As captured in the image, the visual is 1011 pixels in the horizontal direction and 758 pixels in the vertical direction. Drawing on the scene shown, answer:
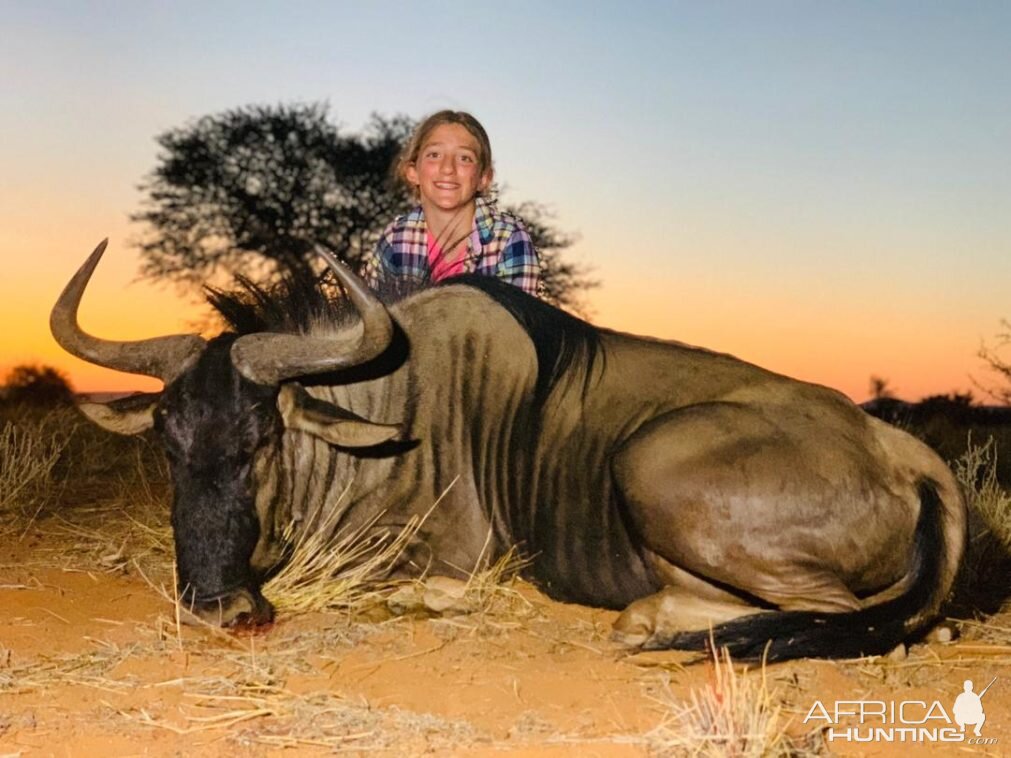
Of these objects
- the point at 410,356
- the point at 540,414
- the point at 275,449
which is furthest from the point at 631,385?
the point at 275,449

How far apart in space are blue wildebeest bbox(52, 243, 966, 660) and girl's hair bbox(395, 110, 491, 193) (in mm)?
1501

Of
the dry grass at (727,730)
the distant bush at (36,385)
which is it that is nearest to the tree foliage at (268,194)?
the distant bush at (36,385)

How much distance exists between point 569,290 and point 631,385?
8982 mm

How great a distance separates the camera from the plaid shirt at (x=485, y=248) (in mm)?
5500

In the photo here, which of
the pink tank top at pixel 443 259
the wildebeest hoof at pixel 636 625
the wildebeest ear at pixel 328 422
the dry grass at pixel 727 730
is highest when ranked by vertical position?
the pink tank top at pixel 443 259

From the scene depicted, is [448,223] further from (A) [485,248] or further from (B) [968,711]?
(B) [968,711]

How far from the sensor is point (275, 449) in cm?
381

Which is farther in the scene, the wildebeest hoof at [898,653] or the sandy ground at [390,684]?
the wildebeest hoof at [898,653]

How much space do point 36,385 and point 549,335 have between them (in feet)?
42.9

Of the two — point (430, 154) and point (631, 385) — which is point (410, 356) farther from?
point (430, 154)

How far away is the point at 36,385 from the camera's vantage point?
15.5m

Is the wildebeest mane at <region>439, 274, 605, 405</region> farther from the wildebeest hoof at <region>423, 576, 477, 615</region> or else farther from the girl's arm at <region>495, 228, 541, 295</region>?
the girl's arm at <region>495, 228, 541, 295</region>

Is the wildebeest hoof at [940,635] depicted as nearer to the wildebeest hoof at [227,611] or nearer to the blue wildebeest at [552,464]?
the blue wildebeest at [552,464]

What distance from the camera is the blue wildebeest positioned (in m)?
3.46
